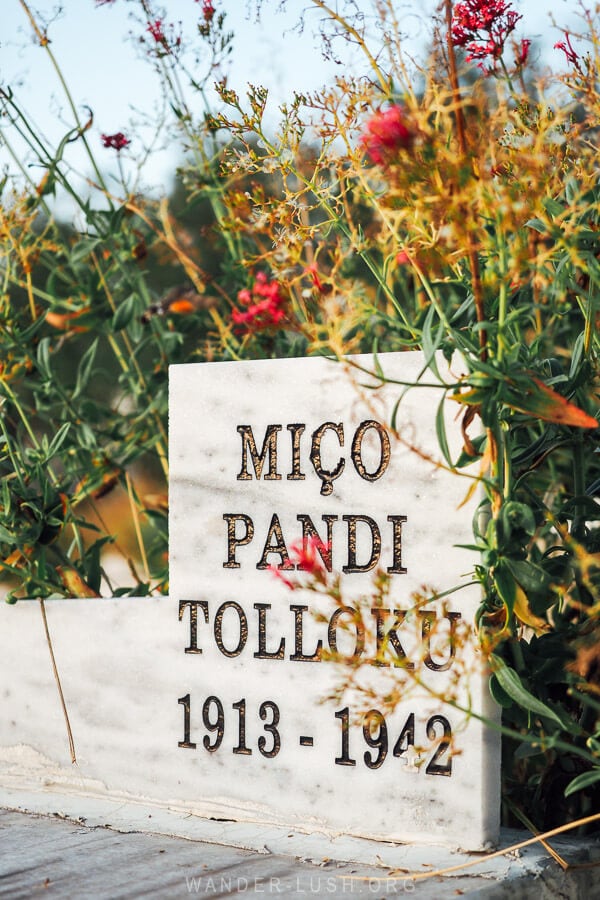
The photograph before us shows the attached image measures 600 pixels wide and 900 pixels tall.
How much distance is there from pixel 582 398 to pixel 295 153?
681 mm

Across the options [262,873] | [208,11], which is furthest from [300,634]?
[208,11]

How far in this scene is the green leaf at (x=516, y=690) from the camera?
68.6 inches

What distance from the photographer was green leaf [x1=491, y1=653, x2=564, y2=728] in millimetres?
1742

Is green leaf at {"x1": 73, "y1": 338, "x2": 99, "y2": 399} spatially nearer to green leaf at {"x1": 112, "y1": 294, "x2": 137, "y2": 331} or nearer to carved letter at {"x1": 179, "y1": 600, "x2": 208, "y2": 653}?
green leaf at {"x1": 112, "y1": 294, "x2": 137, "y2": 331}

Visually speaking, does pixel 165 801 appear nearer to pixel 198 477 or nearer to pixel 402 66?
pixel 198 477

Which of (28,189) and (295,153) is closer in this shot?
(295,153)

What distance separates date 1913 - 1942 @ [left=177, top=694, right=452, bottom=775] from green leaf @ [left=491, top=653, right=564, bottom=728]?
136mm

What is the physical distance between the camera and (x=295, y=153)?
186 cm

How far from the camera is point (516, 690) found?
5.80 ft

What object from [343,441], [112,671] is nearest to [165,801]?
[112,671]

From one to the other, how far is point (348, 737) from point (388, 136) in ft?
3.77

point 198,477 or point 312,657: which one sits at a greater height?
point 198,477

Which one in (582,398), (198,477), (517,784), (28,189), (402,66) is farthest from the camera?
(28,189)

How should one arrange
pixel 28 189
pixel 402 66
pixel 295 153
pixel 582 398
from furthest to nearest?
pixel 28 189
pixel 582 398
pixel 295 153
pixel 402 66
